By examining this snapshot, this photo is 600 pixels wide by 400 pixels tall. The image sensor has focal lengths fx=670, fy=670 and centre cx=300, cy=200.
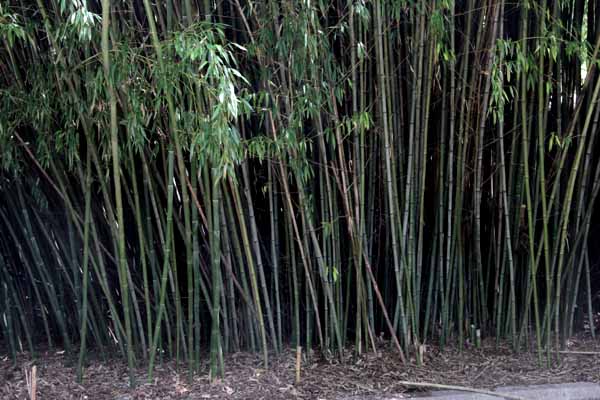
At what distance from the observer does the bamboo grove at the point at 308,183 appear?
3389 millimetres

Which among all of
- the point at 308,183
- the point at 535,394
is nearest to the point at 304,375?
the point at 308,183

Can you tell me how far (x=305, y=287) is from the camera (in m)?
3.92

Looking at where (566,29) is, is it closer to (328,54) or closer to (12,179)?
(328,54)

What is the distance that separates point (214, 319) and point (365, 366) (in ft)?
3.06

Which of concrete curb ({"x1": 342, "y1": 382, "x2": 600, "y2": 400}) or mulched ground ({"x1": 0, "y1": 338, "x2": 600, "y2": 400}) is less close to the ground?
mulched ground ({"x1": 0, "y1": 338, "x2": 600, "y2": 400})

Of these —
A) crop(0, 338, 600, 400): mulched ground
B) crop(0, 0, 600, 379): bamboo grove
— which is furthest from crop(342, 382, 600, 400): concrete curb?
crop(0, 0, 600, 379): bamboo grove

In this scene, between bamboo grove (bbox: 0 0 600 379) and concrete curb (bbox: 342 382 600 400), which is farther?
concrete curb (bbox: 342 382 600 400)

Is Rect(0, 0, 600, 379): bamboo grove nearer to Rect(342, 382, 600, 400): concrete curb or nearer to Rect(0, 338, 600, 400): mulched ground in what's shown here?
Rect(0, 338, 600, 400): mulched ground

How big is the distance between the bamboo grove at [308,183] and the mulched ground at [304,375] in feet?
0.33

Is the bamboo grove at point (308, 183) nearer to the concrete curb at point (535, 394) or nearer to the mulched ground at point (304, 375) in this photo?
the mulched ground at point (304, 375)

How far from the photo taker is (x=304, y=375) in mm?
3803

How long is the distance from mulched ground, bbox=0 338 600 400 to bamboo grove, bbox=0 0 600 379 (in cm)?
10

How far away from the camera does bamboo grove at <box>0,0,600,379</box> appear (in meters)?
3.39

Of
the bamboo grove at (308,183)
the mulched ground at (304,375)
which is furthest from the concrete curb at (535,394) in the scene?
the bamboo grove at (308,183)
